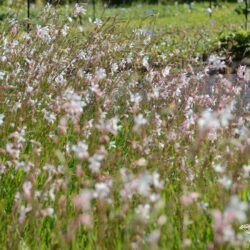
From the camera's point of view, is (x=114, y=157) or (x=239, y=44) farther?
(x=239, y=44)

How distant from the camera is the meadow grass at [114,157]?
2.26 meters

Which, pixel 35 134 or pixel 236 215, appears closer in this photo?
pixel 236 215

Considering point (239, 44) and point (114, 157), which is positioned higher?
point (114, 157)

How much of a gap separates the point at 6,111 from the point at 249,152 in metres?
2.11

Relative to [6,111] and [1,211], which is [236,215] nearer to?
[1,211]

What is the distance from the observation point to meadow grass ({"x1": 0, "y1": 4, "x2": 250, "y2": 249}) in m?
2.26

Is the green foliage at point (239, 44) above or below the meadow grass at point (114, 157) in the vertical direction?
below

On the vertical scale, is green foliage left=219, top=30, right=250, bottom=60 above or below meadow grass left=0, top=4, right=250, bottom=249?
below

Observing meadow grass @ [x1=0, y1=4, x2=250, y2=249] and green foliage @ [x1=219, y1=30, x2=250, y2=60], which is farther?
green foliage @ [x1=219, y1=30, x2=250, y2=60]

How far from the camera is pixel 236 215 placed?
165 centimetres

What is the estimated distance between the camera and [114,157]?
2.51 meters

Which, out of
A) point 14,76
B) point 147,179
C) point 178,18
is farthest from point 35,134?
point 178,18

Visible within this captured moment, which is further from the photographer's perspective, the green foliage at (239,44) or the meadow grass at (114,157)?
the green foliage at (239,44)

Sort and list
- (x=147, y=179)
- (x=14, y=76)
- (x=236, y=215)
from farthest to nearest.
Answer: (x=14, y=76) < (x=147, y=179) < (x=236, y=215)
